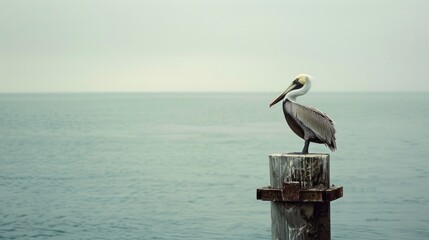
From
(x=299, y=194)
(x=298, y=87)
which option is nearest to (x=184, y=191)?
(x=298, y=87)

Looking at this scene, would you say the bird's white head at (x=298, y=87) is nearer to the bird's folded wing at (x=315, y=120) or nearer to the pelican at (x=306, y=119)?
the pelican at (x=306, y=119)

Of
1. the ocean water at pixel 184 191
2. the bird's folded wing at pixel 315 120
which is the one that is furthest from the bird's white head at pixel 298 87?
the ocean water at pixel 184 191

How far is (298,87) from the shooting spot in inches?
358

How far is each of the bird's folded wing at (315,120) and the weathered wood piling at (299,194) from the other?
1.02m

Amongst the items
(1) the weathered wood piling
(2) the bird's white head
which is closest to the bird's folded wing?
(2) the bird's white head

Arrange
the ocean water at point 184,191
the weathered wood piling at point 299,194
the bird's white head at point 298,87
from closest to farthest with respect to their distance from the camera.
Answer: the weathered wood piling at point 299,194, the bird's white head at point 298,87, the ocean water at point 184,191

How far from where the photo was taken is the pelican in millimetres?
8789

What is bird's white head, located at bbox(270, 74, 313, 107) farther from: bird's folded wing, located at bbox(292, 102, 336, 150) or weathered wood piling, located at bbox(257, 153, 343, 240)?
weathered wood piling, located at bbox(257, 153, 343, 240)

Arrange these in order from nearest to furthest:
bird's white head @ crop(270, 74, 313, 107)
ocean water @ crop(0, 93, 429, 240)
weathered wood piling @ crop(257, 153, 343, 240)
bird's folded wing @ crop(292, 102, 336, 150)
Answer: weathered wood piling @ crop(257, 153, 343, 240) → bird's folded wing @ crop(292, 102, 336, 150) → bird's white head @ crop(270, 74, 313, 107) → ocean water @ crop(0, 93, 429, 240)

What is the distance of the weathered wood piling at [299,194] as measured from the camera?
7.66 metres

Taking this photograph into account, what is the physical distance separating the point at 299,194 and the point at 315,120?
1295mm

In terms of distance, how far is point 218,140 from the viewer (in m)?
73.8

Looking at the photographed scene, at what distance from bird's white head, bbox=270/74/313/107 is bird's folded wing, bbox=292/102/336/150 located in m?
0.14

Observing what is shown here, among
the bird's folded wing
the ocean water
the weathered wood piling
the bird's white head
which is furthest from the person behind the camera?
the ocean water
